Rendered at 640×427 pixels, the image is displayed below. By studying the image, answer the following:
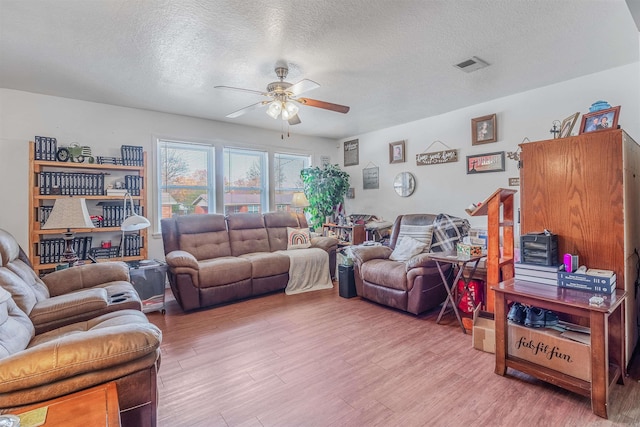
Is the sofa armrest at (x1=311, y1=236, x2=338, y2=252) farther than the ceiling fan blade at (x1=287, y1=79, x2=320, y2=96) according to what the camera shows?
Yes

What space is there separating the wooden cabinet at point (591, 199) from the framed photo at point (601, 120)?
11 centimetres

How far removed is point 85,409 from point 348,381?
4.94 ft

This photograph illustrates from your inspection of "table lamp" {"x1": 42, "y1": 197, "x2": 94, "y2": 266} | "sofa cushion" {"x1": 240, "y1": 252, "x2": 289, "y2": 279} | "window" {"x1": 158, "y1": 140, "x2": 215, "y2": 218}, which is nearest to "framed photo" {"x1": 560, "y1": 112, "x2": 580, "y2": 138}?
"sofa cushion" {"x1": 240, "y1": 252, "x2": 289, "y2": 279}

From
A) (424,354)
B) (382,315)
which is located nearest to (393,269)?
(382,315)

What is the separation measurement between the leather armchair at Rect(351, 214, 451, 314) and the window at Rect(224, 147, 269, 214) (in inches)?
89.9

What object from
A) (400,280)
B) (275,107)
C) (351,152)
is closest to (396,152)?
(351,152)

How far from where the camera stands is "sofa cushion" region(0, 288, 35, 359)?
141 cm

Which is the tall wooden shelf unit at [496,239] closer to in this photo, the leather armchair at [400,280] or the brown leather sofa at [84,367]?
the leather armchair at [400,280]

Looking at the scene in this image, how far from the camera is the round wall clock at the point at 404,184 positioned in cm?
487

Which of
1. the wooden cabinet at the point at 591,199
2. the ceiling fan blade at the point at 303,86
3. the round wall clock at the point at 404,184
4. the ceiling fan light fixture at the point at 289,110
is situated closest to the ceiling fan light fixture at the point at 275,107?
the ceiling fan light fixture at the point at 289,110

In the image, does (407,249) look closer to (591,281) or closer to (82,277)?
(591,281)

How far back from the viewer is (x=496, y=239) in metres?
2.48

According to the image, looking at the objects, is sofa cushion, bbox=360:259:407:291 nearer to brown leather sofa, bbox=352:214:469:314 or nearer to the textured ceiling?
brown leather sofa, bbox=352:214:469:314

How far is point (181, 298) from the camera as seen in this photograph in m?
3.34
